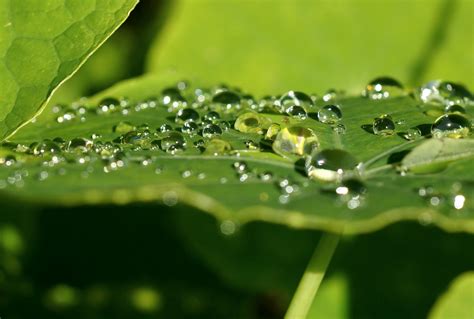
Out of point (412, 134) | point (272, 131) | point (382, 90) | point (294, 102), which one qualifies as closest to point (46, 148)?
point (272, 131)

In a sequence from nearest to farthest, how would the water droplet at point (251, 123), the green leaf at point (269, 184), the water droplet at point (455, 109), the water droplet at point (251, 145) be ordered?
Answer: the green leaf at point (269, 184)
the water droplet at point (251, 145)
the water droplet at point (251, 123)
the water droplet at point (455, 109)

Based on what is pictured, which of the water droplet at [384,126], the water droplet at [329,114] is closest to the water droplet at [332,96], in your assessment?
the water droplet at [329,114]

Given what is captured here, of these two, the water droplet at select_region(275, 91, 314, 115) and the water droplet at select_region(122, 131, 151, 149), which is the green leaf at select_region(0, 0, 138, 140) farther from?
the water droplet at select_region(275, 91, 314, 115)

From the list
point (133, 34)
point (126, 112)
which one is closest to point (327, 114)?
point (126, 112)

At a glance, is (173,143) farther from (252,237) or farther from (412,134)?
(252,237)

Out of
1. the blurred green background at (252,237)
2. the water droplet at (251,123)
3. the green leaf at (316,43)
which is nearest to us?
the water droplet at (251,123)

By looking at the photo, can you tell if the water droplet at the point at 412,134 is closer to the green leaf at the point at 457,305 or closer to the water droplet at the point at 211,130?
the water droplet at the point at 211,130
